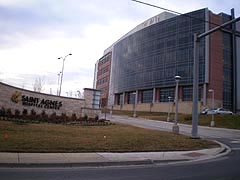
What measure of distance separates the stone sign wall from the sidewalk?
15258 mm

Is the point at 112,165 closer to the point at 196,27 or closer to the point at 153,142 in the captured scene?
the point at 153,142

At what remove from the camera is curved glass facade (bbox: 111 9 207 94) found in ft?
243

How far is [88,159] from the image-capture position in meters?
10.2

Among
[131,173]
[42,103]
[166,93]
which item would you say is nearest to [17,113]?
[42,103]

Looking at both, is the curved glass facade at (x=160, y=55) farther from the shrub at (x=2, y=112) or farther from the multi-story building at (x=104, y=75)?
the shrub at (x=2, y=112)

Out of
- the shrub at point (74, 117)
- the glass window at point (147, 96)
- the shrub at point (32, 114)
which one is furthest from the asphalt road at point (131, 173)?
the glass window at point (147, 96)

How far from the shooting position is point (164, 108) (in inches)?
3150

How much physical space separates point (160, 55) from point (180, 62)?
879 centimetres

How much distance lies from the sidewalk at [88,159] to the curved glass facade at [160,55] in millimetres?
61897

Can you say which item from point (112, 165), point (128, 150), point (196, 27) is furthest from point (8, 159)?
point (196, 27)

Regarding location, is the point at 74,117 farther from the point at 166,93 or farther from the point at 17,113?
the point at 166,93

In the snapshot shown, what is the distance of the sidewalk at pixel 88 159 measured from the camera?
29.5 feet

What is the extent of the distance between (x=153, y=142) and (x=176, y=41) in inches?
2621

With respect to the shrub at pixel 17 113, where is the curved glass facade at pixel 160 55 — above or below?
above
